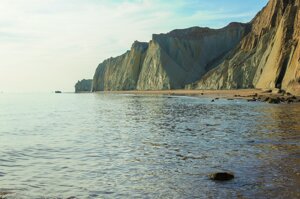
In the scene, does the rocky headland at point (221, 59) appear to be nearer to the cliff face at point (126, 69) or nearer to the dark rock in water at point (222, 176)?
the cliff face at point (126, 69)

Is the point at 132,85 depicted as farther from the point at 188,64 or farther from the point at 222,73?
the point at 222,73

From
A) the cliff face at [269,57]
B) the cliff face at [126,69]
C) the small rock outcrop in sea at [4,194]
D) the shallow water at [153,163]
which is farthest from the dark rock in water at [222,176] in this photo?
the cliff face at [126,69]

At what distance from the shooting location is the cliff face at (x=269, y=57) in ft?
218

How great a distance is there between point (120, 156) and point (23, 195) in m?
6.26

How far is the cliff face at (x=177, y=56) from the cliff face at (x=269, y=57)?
15959mm

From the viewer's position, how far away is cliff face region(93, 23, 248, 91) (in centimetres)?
14175

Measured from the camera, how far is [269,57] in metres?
80.1

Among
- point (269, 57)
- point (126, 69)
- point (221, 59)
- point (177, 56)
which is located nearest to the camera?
point (269, 57)

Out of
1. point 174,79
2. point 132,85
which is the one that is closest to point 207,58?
point 174,79

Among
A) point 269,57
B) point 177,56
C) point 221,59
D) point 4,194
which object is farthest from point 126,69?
point 4,194

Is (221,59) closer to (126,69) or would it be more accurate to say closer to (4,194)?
(126,69)

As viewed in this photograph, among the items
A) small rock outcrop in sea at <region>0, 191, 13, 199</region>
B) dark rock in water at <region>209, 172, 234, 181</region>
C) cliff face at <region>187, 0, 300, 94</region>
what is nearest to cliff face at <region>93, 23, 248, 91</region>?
cliff face at <region>187, 0, 300, 94</region>

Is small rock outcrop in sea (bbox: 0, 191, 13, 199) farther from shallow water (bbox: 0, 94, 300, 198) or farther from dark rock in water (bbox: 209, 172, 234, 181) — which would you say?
dark rock in water (bbox: 209, 172, 234, 181)

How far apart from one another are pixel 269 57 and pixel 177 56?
70237 mm
